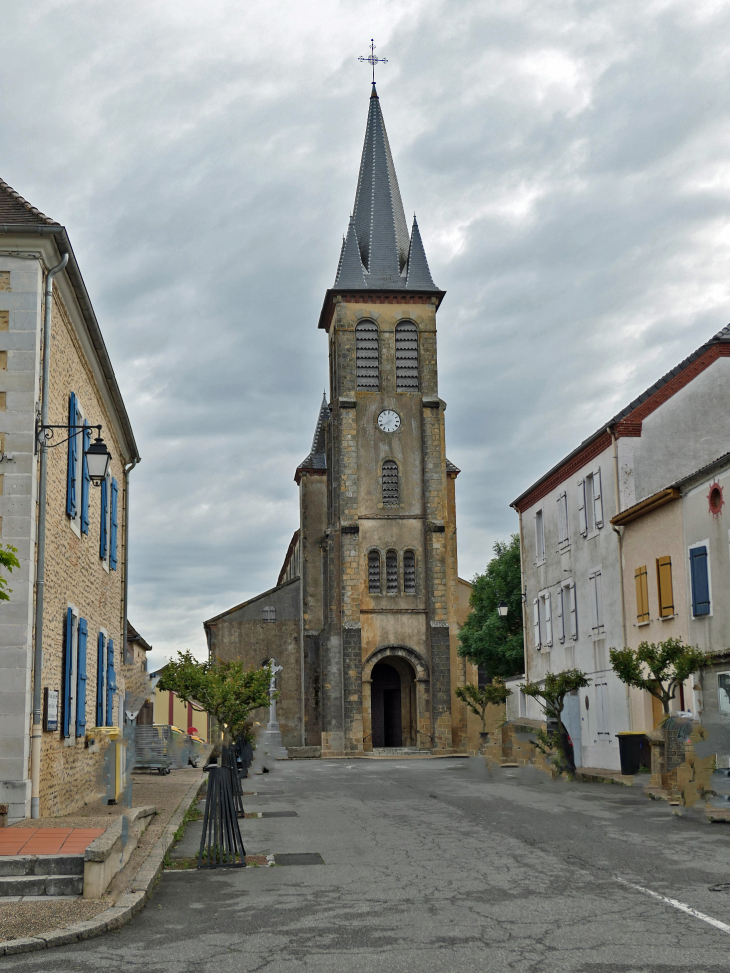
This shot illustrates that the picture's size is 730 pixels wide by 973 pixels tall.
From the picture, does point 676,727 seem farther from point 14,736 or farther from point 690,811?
point 14,736

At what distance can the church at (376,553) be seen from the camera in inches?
1832

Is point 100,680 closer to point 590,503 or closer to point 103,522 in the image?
point 103,522

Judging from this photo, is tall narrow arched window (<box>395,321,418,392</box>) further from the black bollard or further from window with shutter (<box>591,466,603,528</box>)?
the black bollard

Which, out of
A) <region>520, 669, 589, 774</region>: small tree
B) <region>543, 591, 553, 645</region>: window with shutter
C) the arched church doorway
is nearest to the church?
the arched church doorway

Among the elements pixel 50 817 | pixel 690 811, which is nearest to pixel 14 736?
pixel 50 817

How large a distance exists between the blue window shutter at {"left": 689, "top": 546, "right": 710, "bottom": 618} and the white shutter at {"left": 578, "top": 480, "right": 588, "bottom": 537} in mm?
7658

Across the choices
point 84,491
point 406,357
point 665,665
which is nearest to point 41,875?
point 84,491

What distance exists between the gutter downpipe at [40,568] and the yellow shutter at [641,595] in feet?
49.7

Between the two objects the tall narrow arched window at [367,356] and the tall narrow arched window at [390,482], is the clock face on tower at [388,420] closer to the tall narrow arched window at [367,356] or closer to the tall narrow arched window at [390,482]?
the tall narrow arched window at [367,356]

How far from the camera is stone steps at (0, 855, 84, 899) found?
8391mm

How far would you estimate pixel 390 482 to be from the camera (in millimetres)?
48406

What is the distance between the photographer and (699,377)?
83.4 ft

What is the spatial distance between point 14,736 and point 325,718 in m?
34.4

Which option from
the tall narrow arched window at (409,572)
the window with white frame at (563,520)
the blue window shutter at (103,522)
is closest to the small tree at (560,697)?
the window with white frame at (563,520)
